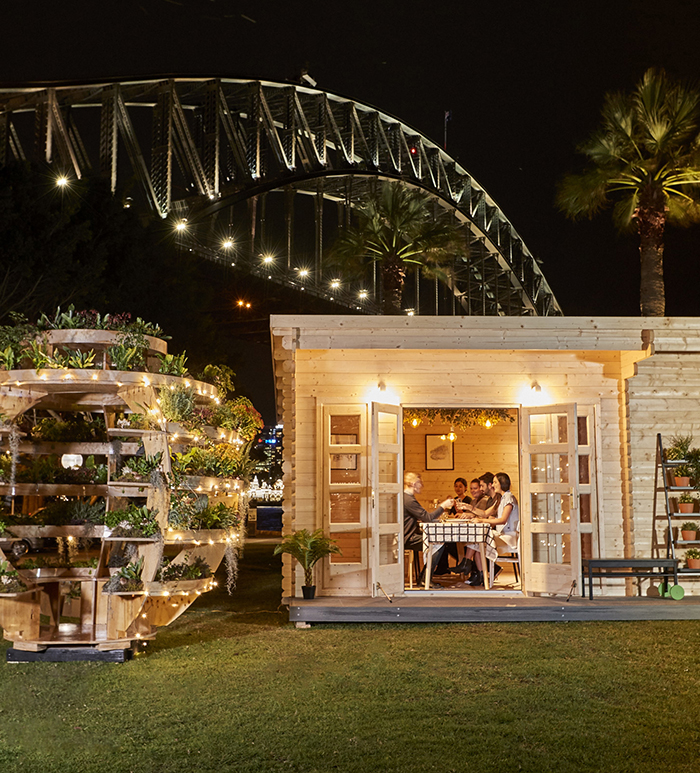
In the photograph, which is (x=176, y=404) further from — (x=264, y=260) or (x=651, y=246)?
(x=264, y=260)

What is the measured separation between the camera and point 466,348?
972 centimetres

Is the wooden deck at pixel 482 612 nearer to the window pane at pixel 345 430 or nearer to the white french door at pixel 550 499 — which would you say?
the white french door at pixel 550 499

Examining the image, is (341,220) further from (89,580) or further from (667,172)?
(89,580)

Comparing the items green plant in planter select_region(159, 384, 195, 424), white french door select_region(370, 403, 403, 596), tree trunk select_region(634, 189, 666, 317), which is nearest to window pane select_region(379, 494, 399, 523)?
white french door select_region(370, 403, 403, 596)

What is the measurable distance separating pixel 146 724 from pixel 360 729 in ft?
4.45

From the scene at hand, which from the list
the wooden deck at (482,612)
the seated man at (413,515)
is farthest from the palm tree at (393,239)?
the wooden deck at (482,612)

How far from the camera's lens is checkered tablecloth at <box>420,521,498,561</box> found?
9.81m

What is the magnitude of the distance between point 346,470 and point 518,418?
209 centimetres

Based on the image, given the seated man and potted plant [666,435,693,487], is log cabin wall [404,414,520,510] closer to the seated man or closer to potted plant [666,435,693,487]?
the seated man

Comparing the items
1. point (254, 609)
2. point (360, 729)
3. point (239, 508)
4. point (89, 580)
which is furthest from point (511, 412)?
point (360, 729)

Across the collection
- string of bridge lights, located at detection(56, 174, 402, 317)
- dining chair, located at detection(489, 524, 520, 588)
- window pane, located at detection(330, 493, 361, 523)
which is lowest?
dining chair, located at detection(489, 524, 520, 588)

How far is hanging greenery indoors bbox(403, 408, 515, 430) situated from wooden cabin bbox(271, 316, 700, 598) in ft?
12.1

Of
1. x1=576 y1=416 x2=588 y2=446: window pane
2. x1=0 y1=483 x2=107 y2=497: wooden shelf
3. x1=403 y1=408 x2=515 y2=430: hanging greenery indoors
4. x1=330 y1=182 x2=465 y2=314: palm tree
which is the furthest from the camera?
x1=330 y1=182 x2=465 y2=314: palm tree

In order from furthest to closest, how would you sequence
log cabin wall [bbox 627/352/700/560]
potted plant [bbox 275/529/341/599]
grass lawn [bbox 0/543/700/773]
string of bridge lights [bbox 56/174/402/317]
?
string of bridge lights [bbox 56/174/402/317] < log cabin wall [bbox 627/352/700/560] < potted plant [bbox 275/529/341/599] < grass lawn [bbox 0/543/700/773]
